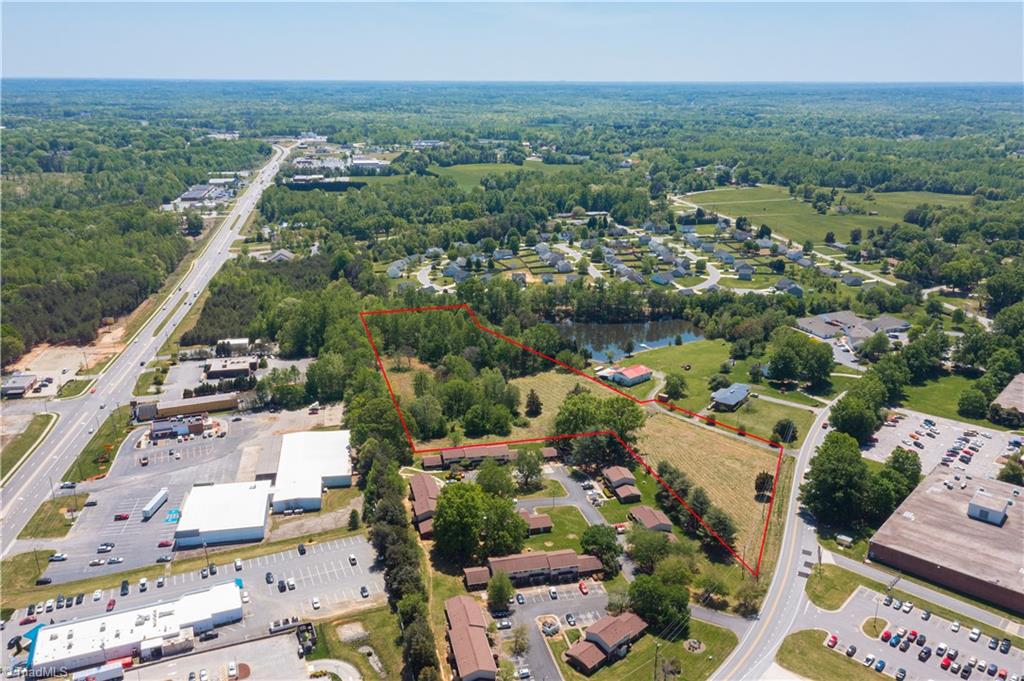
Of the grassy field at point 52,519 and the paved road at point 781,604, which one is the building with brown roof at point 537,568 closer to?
the paved road at point 781,604

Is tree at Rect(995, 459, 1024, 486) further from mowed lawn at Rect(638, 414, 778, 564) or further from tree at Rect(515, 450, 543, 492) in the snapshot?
tree at Rect(515, 450, 543, 492)

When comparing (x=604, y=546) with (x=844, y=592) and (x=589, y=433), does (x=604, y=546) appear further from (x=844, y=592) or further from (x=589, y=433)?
(x=844, y=592)

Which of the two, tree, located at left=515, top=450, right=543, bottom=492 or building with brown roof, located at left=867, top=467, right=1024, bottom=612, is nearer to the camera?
building with brown roof, located at left=867, top=467, right=1024, bottom=612

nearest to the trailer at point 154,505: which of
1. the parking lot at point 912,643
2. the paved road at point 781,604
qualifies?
the paved road at point 781,604

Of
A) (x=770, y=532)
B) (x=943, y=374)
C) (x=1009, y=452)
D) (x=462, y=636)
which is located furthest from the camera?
(x=943, y=374)

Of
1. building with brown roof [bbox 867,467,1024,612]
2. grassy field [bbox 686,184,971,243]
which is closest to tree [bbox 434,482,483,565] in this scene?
building with brown roof [bbox 867,467,1024,612]

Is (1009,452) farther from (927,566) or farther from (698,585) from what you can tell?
(698,585)

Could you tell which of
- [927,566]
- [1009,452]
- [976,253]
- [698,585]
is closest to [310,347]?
[698,585]
